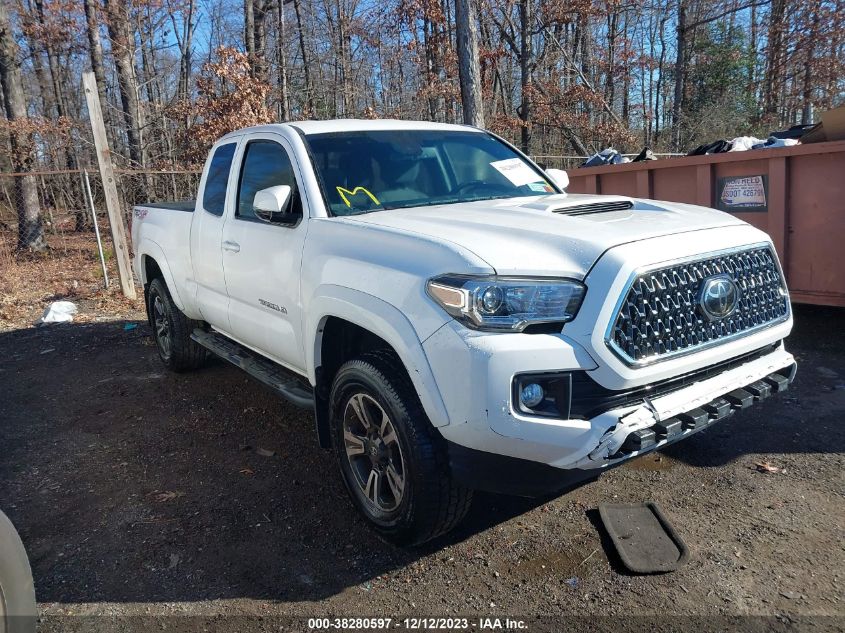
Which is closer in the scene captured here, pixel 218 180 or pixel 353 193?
pixel 353 193

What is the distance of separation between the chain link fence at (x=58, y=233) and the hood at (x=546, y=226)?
25.6 feet

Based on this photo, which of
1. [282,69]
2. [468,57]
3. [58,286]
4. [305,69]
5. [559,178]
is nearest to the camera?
[559,178]

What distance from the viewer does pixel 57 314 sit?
877 cm

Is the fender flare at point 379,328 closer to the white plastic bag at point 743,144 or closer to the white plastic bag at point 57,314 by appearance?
the white plastic bag at point 743,144

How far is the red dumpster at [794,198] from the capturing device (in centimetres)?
548

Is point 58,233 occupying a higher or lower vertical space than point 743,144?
lower

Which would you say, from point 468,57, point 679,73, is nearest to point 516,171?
point 468,57

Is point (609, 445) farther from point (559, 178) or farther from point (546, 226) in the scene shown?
point (559, 178)

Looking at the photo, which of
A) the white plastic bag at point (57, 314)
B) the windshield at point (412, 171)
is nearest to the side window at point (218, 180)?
the windshield at point (412, 171)

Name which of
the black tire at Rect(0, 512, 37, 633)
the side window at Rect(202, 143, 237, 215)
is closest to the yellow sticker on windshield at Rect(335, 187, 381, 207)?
the side window at Rect(202, 143, 237, 215)

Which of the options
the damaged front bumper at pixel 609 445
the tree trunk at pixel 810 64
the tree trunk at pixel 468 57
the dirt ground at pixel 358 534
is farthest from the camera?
the tree trunk at pixel 810 64

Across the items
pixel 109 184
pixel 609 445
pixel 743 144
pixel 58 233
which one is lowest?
pixel 609 445

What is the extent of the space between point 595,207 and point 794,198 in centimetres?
336

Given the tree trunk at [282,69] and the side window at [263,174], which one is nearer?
the side window at [263,174]
